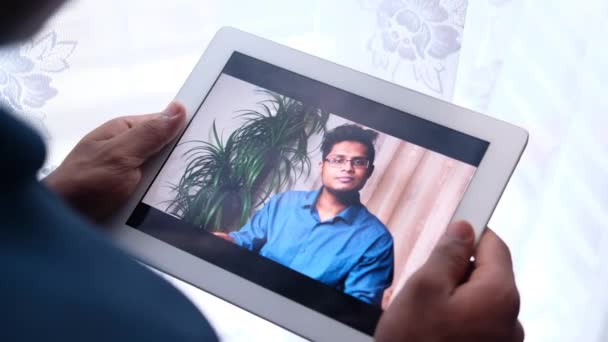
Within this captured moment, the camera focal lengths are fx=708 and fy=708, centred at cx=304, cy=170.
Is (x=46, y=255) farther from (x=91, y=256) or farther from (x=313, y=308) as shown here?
(x=313, y=308)

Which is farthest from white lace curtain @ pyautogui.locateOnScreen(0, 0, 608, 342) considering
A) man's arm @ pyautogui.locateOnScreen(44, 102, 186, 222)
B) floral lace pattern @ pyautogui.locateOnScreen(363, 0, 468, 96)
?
man's arm @ pyautogui.locateOnScreen(44, 102, 186, 222)

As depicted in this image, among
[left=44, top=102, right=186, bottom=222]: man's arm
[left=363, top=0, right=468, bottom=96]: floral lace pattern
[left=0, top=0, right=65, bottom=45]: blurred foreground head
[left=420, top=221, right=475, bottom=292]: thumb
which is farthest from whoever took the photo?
[left=363, top=0, right=468, bottom=96]: floral lace pattern

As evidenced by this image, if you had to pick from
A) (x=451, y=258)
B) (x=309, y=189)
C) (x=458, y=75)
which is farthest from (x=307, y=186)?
(x=458, y=75)

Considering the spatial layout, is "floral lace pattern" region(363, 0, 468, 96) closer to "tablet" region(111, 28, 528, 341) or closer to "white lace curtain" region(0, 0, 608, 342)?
"white lace curtain" region(0, 0, 608, 342)

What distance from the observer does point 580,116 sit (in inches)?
29.3

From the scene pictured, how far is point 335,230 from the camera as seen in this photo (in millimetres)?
627

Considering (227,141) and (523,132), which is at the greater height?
(523,132)

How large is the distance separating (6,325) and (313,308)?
1.04ft

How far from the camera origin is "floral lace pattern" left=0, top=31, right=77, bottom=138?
2.57 feet

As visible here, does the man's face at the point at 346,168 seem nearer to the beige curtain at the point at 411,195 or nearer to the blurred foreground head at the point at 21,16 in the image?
the beige curtain at the point at 411,195

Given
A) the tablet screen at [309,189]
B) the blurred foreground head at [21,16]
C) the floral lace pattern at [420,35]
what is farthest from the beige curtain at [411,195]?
the blurred foreground head at [21,16]

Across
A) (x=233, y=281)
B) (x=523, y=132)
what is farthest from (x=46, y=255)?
(x=523, y=132)

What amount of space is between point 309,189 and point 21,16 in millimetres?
346

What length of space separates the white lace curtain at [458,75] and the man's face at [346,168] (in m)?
0.19
